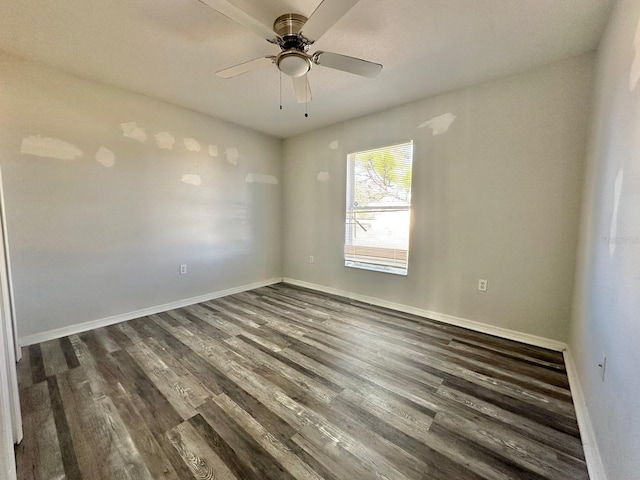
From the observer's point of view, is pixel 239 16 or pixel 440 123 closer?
pixel 239 16

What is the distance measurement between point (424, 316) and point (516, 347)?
2.86 ft

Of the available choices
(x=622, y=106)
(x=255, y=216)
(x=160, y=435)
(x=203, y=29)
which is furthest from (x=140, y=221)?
(x=622, y=106)

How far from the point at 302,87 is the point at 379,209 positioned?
1773mm

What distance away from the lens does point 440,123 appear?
272 cm

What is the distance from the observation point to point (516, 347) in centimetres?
225

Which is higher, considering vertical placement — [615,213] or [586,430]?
[615,213]

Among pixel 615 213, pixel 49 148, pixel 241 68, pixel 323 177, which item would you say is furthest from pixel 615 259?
pixel 49 148

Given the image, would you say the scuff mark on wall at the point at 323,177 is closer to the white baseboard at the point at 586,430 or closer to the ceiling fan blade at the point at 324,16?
the ceiling fan blade at the point at 324,16

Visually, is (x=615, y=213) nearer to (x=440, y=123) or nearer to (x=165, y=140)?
(x=440, y=123)

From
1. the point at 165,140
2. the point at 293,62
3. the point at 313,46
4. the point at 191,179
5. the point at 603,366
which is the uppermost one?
the point at 313,46

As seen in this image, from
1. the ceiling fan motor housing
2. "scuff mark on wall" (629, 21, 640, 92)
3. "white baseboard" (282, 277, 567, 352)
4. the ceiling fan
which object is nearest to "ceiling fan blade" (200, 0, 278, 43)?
the ceiling fan

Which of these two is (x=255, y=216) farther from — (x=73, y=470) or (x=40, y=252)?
(x=73, y=470)

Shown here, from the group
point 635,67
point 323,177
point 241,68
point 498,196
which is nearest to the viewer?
point 635,67

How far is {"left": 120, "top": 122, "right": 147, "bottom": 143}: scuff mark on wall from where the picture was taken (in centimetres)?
268
